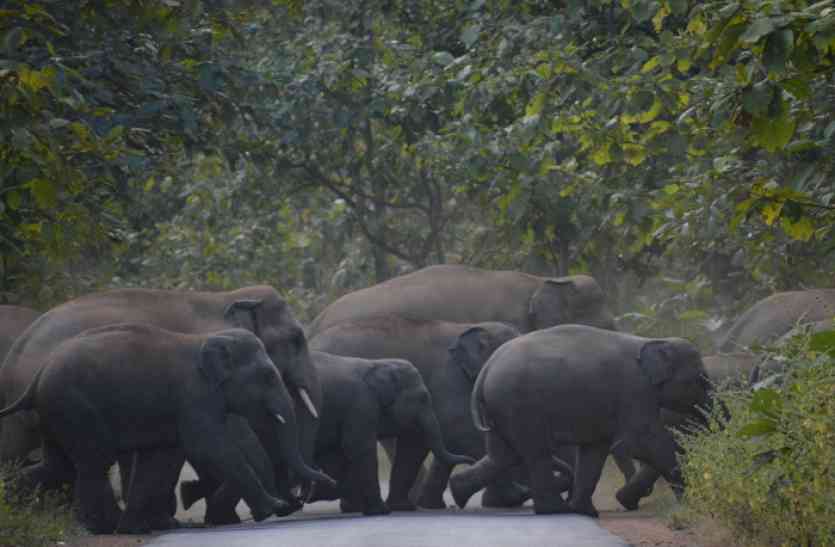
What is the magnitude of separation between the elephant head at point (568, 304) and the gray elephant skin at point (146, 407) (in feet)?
15.0

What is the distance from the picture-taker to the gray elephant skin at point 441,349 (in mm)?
14578

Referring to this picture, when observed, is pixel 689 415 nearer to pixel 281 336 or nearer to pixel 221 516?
pixel 281 336

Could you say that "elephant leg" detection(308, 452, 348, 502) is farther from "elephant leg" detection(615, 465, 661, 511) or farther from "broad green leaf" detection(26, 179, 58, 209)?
"broad green leaf" detection(26, 179, 58, 209)

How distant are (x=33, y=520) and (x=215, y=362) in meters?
2.20

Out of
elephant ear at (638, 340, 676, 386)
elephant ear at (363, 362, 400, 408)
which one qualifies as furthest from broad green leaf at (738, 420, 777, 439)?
elephant ear at (363, 362, 400, 408)

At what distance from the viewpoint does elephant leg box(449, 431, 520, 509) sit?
12.8m

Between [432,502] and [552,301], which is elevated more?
[552,301]

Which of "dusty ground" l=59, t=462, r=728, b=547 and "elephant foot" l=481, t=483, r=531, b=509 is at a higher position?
"dusty ground" l=59, t=462, r=728, b=547

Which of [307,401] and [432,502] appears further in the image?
[432,502]

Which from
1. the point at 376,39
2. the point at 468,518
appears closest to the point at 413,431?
the point at 468,518

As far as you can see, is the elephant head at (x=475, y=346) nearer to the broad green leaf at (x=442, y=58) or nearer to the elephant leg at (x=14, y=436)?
the elephant leg at (x=14, y=436)

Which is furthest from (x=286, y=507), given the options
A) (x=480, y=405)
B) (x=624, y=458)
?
(x=624, y=458)

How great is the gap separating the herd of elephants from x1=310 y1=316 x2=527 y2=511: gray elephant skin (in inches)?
0.7

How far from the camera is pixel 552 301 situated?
16.4 meters
